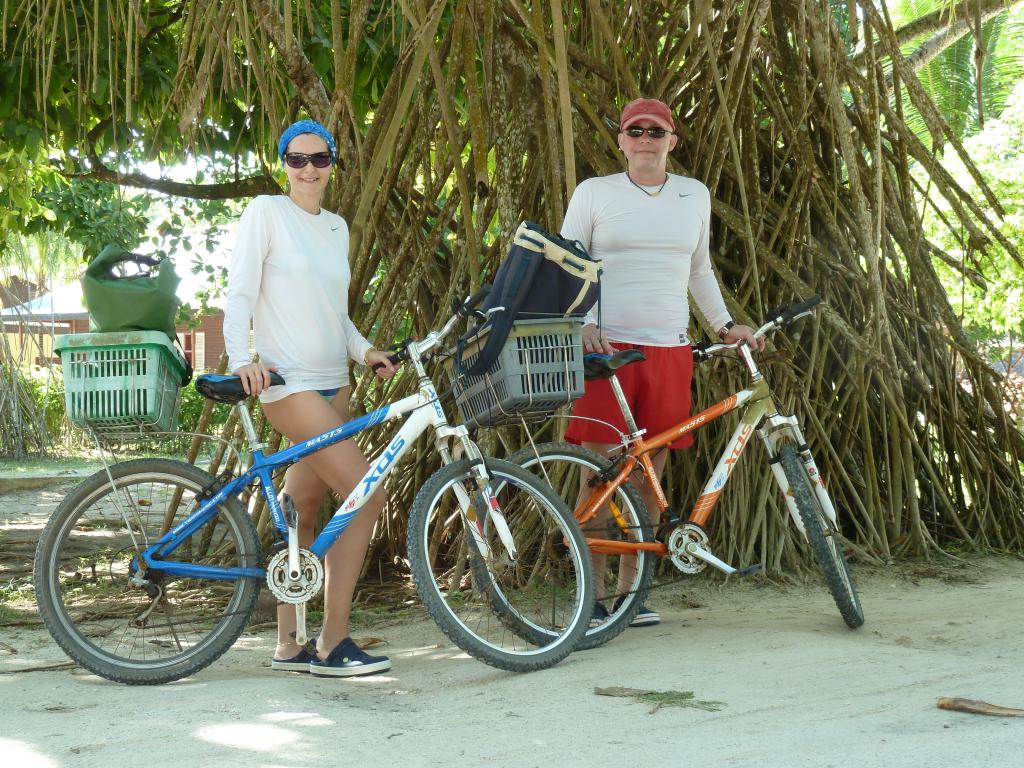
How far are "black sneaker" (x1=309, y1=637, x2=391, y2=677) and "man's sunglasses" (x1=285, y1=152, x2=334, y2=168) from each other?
3.87ft

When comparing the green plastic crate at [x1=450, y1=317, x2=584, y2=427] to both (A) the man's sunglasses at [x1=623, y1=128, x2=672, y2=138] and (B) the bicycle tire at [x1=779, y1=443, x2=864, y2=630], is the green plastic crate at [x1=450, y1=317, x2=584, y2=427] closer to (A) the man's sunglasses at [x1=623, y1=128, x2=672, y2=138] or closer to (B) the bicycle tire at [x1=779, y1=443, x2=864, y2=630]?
(A) the man's sunglasses at [x1=623, y1=128, x2=672, y2=138]

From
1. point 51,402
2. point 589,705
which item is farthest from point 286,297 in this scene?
point 51,402

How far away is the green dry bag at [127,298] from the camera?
289cm

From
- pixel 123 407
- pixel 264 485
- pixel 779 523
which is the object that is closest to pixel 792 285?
pixel 779 523

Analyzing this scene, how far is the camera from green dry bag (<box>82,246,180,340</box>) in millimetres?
2889

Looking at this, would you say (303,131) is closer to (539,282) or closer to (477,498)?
(539,282)

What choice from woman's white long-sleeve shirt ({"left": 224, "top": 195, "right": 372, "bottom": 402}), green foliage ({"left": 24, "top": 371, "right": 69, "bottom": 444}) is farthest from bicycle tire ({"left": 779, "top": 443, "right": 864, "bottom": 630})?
green foliage ({"left": 24, "top": 371, "right": 69, "bottom": 444})

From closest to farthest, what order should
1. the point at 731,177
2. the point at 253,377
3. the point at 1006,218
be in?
the point at 253,377 → the point at 731,177 → the point at 1006,218

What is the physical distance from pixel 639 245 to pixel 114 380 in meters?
1.41

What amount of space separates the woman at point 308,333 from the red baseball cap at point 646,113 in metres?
0.82

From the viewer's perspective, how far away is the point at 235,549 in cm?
298

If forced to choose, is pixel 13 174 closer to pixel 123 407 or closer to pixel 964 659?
pixel 123 407

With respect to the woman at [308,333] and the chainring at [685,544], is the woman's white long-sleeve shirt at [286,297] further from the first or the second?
the chainring at [685,544]

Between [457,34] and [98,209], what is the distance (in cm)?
543
